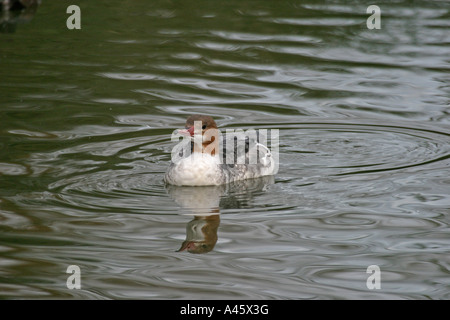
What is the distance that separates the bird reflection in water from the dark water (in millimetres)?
27

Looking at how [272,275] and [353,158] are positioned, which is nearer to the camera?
[272,275]

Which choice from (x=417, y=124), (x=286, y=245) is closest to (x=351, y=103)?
(x=417, y=124)

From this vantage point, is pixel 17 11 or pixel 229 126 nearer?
pixel 229 126

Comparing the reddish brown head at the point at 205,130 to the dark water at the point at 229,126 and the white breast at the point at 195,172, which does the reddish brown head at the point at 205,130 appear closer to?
the white breast at the point at 195,172

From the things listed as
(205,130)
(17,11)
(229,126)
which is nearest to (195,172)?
(205,130)

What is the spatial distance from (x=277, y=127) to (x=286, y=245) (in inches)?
154

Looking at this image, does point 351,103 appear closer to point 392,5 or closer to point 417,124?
point 417,124

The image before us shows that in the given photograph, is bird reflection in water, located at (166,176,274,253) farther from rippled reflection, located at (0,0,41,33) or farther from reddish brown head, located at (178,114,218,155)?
rippled reflection, located at (0,0,41,33)

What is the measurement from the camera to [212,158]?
32.7 feet

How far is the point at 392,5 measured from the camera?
58.4ft

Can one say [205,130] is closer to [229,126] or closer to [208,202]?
[208,202]

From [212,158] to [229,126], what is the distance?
74.5 inches

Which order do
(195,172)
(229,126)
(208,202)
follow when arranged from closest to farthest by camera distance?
(208,202)
(195,172)
(229,126)

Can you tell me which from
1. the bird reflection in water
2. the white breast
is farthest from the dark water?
the white breast
